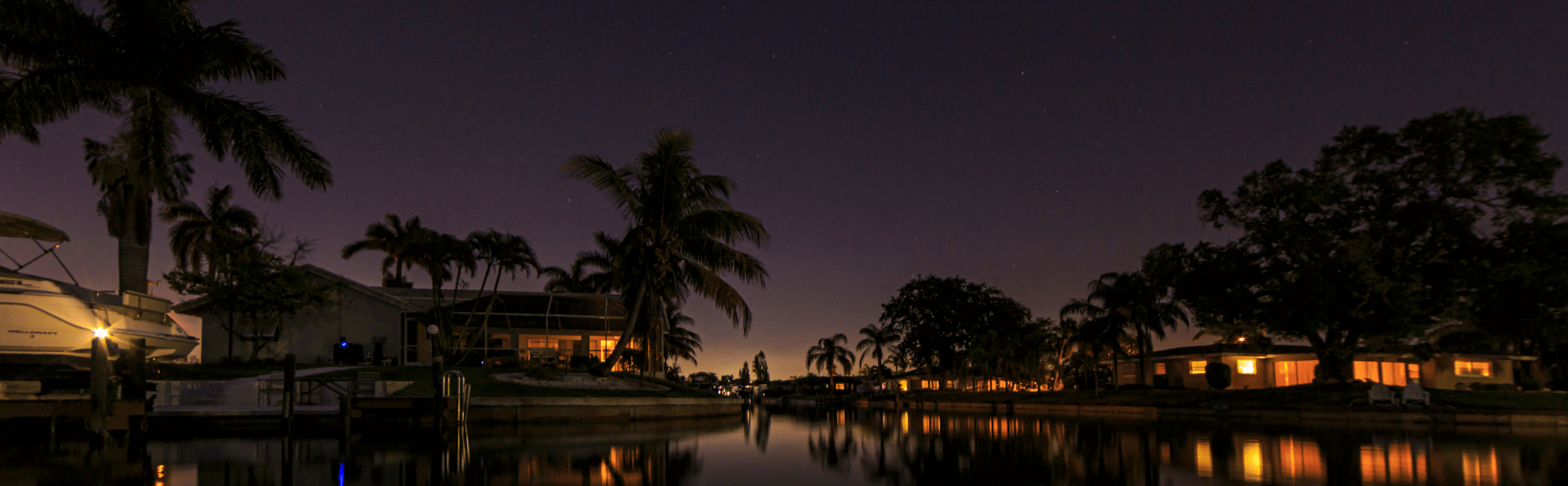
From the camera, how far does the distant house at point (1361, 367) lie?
46.3 metres

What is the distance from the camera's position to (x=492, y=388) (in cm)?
2394

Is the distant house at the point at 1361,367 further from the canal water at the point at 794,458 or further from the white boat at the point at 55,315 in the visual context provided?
the white boat at the point at 55,315

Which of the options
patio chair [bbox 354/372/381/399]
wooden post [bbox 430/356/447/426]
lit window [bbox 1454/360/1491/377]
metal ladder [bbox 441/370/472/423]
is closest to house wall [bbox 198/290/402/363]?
patio chair [bbox 354/372/381/399]

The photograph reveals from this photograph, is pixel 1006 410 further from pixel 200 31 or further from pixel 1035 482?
pixel 200 31

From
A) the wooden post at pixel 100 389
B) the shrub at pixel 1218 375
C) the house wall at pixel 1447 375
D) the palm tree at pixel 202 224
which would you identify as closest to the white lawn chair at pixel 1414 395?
the shrub at pixel 1218 375

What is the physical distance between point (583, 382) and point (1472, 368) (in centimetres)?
4808

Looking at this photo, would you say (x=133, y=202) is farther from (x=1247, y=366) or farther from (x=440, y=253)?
(x=1247, y=366)

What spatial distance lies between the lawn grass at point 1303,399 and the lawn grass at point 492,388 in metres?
18.4

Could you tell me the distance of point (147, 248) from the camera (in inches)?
902

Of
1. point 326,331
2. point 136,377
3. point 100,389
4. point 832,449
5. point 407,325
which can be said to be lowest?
point 832,449

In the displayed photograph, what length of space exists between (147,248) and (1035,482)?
2332 cm

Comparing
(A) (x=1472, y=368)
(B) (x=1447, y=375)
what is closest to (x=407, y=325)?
(B) (x=1447, y=375)

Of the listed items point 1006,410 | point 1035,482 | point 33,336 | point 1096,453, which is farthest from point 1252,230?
point 33,336

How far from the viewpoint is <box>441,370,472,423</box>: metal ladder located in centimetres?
2167
